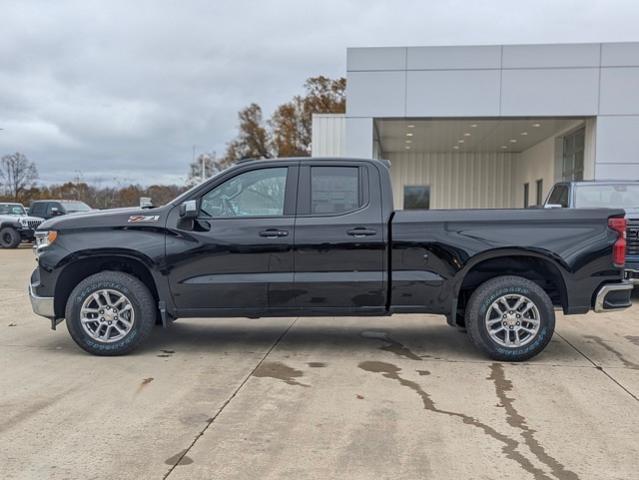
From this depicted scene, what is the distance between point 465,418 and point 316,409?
1.08 meters

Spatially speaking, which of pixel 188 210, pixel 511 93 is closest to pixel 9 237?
pixel 511 93

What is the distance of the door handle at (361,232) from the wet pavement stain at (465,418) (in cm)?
123

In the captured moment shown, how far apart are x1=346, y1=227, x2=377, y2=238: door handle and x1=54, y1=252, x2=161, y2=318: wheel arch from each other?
197 cm

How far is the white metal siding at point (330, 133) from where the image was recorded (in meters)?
20.8

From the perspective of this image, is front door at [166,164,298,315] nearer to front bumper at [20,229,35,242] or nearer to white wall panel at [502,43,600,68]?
white wall panel at [502,43,600,68]

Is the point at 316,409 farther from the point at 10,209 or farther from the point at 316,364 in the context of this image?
the point at 10,209

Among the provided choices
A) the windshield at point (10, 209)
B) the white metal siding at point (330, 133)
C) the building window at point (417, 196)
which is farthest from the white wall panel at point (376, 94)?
the windshield at point (10, 209)

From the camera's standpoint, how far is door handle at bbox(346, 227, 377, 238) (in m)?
5.65

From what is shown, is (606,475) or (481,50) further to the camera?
(481,50)

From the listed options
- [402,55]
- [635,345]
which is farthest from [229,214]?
[402,55]

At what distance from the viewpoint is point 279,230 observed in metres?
5.67

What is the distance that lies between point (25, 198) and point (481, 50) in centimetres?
5307

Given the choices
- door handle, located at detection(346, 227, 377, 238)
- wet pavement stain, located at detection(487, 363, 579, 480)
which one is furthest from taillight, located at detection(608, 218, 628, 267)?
door handle, located at detection(346, 227, 377, 238)

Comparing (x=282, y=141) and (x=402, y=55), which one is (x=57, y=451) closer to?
(x=402, y=55)
